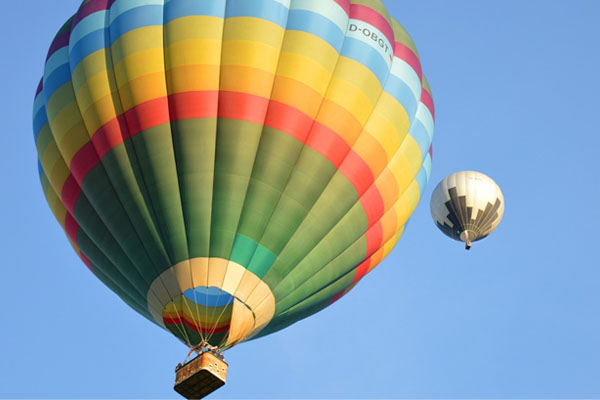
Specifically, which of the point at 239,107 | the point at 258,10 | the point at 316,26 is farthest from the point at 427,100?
the point at 239,107

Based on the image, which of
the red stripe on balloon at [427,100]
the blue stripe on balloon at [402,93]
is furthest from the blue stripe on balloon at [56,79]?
the red stripe on balloon at [427,100]

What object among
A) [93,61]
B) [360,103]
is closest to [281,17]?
[360,103]

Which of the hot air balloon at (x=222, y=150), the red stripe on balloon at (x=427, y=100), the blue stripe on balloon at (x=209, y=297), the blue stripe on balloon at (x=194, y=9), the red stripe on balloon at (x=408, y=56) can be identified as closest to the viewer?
Answer: the blue stripe on balloon at (x=209, y=297)

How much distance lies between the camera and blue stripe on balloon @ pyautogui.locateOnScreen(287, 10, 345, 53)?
666 inches

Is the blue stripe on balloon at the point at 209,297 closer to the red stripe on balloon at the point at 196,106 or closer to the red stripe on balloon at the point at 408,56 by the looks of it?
the red stripe on balloon at the point at 196,106

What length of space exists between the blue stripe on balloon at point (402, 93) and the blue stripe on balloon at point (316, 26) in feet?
4.25

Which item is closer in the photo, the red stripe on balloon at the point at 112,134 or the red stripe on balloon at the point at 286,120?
the red stripe on balloon at the point at 286,120

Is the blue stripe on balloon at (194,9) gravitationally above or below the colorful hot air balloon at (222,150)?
above

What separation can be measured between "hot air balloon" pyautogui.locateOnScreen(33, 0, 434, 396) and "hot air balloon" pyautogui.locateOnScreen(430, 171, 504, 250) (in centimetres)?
770

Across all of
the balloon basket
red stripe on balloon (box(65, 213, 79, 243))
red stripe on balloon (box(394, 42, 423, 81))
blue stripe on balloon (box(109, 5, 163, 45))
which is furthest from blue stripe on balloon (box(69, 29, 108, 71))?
the balloon basket

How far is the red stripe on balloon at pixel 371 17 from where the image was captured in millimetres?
17891

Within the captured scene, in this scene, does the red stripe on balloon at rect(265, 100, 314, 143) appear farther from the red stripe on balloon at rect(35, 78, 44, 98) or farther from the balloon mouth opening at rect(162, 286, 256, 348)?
the red stripe on balloon at rect(35, 78, 44, 98)

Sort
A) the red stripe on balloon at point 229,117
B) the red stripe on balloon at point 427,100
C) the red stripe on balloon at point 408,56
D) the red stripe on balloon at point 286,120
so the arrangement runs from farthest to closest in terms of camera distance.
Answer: the red stripe on balloon at point 427,100 < the red stripe on balloon at point 408,56 < the red stripe on balloon at point 286,120 < the red stripe on balloon at point 229,117

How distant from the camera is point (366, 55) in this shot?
57.1 feet
